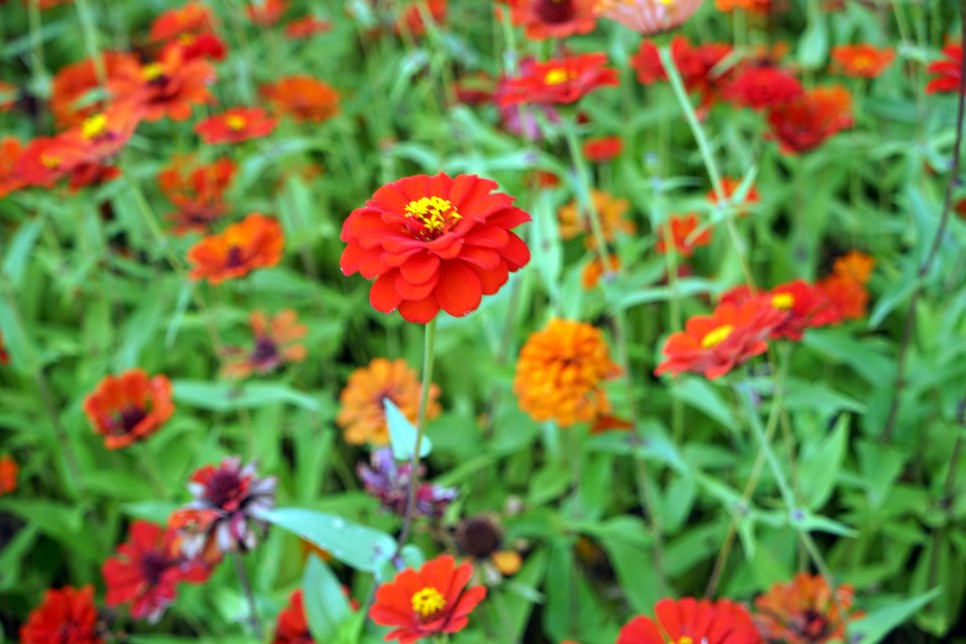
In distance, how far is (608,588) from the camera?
1.34 metres

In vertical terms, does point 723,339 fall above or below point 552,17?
below

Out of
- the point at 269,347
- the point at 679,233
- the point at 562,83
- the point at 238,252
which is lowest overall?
the point at 679,233

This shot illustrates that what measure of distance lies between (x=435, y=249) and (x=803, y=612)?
2.08 ft

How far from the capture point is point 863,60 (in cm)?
158

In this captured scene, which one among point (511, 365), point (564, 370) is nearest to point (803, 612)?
point (564, 370)

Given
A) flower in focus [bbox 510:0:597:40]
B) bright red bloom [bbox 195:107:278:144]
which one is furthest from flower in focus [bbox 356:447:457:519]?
Result: bright red bloom [bbox 195:107:278:144]

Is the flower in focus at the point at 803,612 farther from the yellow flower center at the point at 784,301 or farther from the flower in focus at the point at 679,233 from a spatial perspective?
the flower in focus at the point at 679,233

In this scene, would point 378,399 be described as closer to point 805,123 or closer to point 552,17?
point 552,17

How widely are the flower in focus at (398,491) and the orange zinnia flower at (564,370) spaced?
0.16 metres

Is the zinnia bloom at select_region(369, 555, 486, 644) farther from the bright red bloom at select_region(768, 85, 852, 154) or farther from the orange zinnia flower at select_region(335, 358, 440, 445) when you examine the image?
the bright red bloom at select_region(768, 85, 852, 154)

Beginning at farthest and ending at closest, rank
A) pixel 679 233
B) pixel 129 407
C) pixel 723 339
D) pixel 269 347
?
pixel 679 233 < pixel 269 347 < pixel 129 407 < pixel 723 339

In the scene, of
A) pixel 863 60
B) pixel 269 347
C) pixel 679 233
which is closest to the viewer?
pixel 269 347

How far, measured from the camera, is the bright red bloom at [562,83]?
1030 millimetres

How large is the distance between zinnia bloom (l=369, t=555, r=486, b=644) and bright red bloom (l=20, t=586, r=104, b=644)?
1.75 feet
